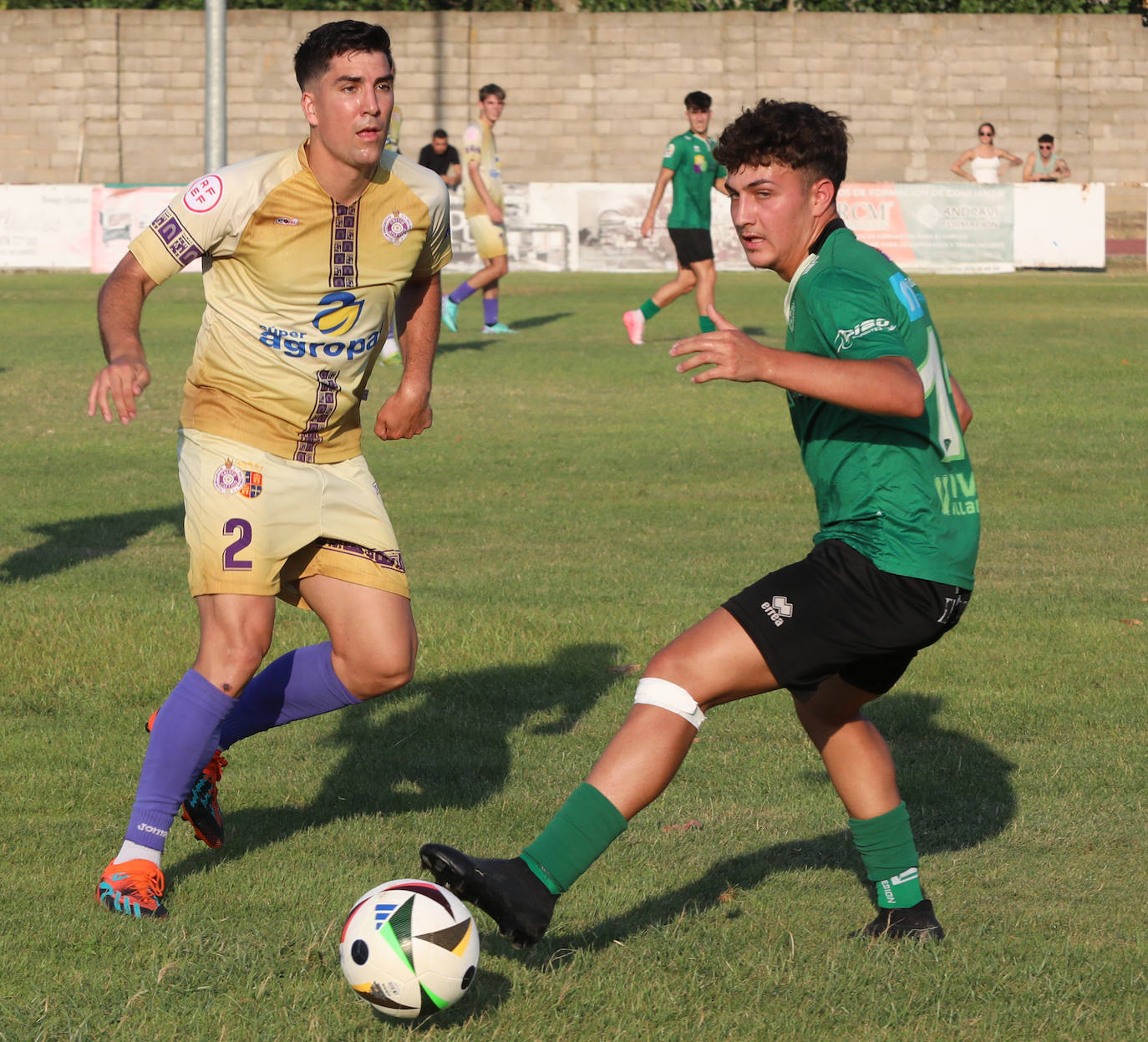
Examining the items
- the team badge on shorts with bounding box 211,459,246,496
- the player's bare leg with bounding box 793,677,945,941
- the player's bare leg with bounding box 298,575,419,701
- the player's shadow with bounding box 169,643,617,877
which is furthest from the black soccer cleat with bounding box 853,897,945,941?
the team badge on shorts with bounding box 211,459,246,496

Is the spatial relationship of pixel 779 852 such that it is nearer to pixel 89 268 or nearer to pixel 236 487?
pixel 236 487

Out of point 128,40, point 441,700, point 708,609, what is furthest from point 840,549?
point 128,40

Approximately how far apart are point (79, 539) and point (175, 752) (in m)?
5.05

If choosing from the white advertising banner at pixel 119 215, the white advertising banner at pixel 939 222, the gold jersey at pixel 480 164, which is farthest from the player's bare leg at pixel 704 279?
the white advertising banner at pixel 119 215

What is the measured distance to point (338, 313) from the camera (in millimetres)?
4406

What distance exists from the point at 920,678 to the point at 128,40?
107 ft

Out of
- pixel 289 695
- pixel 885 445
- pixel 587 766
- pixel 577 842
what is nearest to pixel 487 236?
pixel 587 766

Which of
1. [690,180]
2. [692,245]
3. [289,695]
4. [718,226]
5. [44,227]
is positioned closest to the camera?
[289,695]

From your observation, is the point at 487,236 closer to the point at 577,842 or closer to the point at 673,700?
the point at 673,700

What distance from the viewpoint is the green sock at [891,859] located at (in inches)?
153

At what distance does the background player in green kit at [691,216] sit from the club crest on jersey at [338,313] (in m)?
11.9

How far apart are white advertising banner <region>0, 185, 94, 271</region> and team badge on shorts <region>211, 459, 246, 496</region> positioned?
79.3 ft

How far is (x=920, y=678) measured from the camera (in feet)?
20.6

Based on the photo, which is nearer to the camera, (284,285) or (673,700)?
(673,700)
